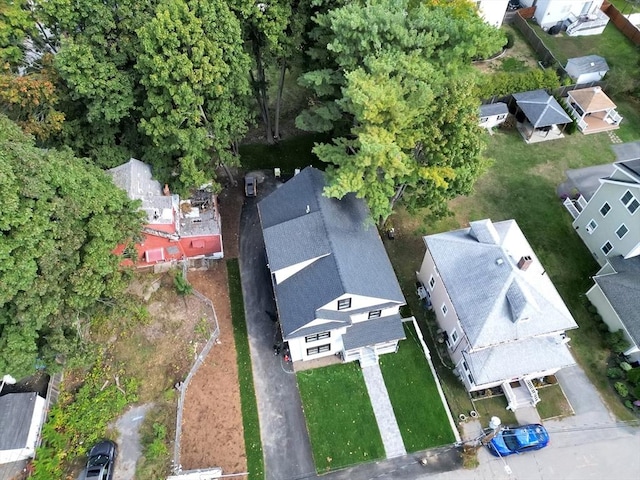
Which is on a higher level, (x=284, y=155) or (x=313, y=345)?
(x=284, y=155)

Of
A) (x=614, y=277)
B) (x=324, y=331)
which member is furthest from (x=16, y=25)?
(x=614, y=277)

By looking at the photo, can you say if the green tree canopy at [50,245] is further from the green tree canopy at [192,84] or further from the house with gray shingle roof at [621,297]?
the house with gray shingle roof at [621,297]

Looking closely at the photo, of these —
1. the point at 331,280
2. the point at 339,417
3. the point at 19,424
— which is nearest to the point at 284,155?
the point at 331,280

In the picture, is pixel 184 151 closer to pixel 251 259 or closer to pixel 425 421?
pixel 251 259

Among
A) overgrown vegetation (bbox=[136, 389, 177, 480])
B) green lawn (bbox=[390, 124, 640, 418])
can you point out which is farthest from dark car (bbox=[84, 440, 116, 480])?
green lawn (bbox=[390, 124, 640, 418])

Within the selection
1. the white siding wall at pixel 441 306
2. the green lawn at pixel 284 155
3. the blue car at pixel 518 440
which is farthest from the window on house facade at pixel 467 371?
the green lawn at pixel 284 155

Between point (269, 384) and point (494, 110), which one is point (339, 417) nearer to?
point (269, 384)
